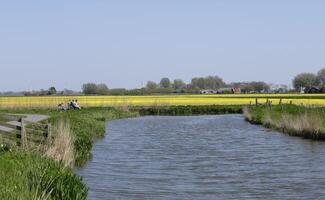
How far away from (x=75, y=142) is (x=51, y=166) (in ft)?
33.2

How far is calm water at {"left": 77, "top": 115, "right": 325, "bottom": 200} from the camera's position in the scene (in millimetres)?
16312

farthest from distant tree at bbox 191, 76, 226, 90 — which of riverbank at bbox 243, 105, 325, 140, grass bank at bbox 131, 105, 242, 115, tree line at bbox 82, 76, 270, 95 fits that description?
riverbank at bbox 243, 105, 325, 140

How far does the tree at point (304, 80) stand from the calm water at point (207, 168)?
388 feet

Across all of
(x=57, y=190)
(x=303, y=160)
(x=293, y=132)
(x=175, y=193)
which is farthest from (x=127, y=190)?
(x=293, y=132)

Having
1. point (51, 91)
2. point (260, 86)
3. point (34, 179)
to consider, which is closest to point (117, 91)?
point (51, 91)

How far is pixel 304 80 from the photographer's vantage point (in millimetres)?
152250

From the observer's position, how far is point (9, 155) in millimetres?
14664

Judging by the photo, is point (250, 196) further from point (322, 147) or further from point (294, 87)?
point (294, 87)

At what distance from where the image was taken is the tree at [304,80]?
490 ft

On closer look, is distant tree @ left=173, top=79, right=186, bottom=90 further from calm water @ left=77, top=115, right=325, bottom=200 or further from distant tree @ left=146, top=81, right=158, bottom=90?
calm water @ left=77, top=115, right=325, bottom=200

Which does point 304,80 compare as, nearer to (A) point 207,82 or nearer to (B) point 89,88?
(A) point 207,82

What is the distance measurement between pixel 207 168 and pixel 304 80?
136 metres

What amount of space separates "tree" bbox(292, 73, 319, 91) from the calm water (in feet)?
388

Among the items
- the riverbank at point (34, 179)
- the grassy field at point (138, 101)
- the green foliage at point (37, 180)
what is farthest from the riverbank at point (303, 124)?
the grassy field at point (138, 101)
